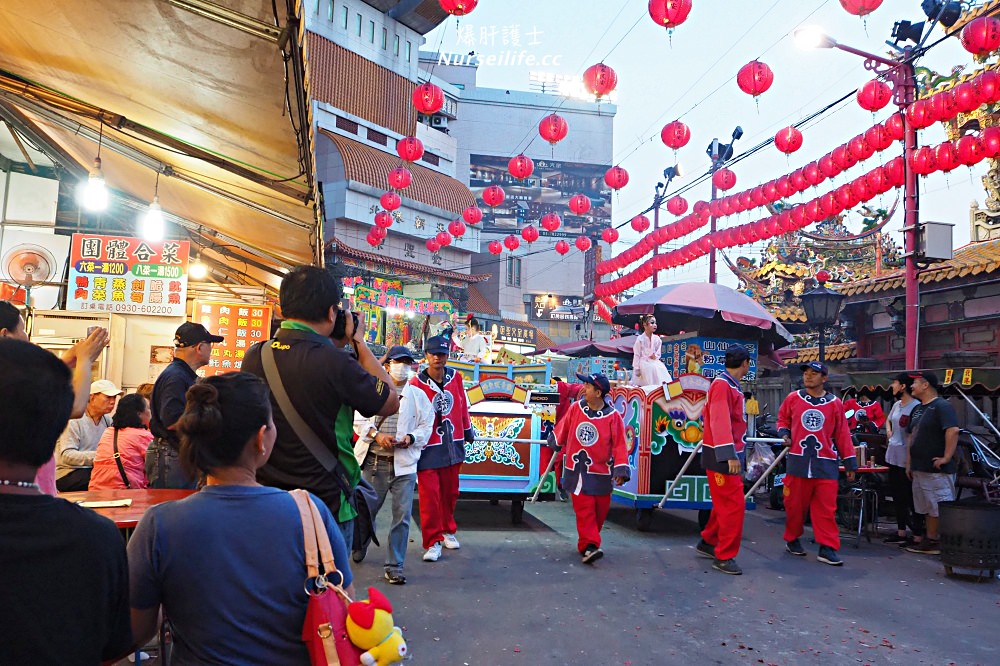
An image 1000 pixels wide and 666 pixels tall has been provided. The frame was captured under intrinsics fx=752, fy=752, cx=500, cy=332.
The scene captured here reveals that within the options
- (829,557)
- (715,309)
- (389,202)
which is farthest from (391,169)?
(829,557)

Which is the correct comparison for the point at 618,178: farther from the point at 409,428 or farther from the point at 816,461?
the point at 409,428

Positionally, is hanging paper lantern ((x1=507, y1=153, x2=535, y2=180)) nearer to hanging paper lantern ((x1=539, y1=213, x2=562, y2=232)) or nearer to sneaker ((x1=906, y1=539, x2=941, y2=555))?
hanging paper lantern ((x1=539, y1=213, x2=562, y2=232))

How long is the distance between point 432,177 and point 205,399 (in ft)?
115

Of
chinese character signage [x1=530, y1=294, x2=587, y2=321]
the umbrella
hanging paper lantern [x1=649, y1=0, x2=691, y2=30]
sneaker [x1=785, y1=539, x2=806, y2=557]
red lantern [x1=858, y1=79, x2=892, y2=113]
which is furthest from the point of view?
chinese character signage [x1=530, y1=294, x2=587, y2=321]

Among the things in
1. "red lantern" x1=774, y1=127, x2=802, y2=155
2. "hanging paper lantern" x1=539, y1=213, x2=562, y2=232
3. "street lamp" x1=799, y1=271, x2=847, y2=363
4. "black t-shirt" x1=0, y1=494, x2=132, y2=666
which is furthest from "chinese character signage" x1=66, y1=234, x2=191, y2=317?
"hanging paper lantern" x1=539, y1=213, x2=562, y2=232

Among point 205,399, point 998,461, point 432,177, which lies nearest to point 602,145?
point 432,177

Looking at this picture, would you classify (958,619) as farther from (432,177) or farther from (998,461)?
(432,177)

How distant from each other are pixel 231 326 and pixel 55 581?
10.1m

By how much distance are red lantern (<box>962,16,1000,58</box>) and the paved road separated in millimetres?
6530

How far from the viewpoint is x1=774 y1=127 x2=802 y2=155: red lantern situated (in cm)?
1495

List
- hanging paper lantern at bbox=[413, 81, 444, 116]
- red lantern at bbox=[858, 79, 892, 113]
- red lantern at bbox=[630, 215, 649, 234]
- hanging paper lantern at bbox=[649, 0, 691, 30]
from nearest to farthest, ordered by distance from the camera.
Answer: hanging paper lantern at bbox=[649, 0, 691, 30], red lantern at bbox=[858, 79, 892, 113], hanging paper lantern at bbox=[413, 81, 444, 116], red lantern at bbox=[630, 215, 649, 234]

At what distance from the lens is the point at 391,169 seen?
32406mm

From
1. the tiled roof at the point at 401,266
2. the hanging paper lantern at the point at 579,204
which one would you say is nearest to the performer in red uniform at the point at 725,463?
the hanging paper lantern at the point at 579,204

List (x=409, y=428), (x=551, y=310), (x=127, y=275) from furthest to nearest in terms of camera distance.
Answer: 1. (x=551, y=310)
2. (x=127, y=275)
3. (x=409, y=428)
